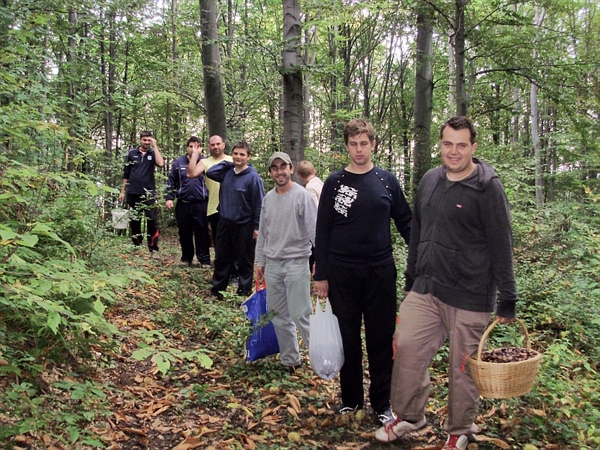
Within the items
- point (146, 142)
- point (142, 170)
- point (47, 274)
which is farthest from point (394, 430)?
point (146, 142)

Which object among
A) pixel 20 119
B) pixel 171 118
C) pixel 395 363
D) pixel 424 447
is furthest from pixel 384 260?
pixel 171 118

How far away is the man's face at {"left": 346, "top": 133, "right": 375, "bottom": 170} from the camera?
3.54 m

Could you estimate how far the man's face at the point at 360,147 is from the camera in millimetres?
3543

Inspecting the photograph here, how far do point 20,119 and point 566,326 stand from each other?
619 centimetres

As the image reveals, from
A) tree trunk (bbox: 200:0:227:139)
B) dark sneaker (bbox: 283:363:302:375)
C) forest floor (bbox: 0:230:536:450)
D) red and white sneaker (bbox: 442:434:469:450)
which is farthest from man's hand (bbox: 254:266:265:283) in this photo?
tree trunk (bbox: 200:0:227:139)

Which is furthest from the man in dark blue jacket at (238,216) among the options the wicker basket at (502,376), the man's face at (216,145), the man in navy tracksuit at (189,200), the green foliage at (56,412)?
the wicker basket at (502,376)

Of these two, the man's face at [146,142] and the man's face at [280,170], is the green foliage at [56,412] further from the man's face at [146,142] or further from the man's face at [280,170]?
the man's face at [146,142]

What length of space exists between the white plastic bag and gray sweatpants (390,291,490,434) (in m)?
0.48

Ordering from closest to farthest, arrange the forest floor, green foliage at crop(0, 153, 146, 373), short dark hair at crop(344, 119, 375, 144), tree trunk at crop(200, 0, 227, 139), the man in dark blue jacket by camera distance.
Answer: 1. green foliage at crop(0, 153, 146, 373)
2. the forest floor
3. short dark hair at crop(344, 119, 375, 144)
4. the man in dark blue jacket
5. tree trunk at crop(200, 0, 227, 139)

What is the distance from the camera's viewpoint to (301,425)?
150 inches

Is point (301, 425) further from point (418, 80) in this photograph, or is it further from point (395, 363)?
point (418, 80)

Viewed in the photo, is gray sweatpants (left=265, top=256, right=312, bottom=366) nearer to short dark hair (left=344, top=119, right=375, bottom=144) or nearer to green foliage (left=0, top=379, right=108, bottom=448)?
short dark hair (left=344, top=119, right=375, bottom=144)

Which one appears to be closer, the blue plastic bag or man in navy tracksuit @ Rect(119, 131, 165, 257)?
the blue plastic bag

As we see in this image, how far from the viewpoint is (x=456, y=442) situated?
322 centimetres
